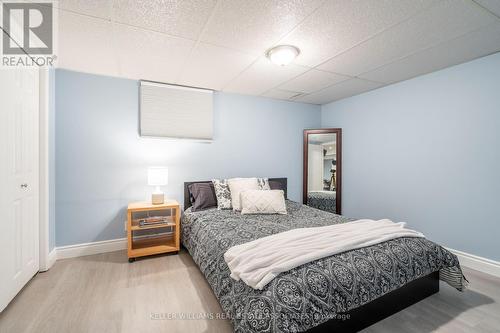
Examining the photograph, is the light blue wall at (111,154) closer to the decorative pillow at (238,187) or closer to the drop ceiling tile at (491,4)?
the decorative pillow at (238,187)

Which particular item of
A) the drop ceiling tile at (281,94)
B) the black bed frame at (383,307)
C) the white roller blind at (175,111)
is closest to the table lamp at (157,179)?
the white roller blind at (175,111)

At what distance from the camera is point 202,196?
3.05 metres

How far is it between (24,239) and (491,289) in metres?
4.27

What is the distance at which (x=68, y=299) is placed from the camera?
188 cm

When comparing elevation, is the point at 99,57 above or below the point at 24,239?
above

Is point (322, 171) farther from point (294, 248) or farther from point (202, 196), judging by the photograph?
point (294, 248)

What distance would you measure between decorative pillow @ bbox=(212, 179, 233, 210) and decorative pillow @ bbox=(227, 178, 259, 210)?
0.06m

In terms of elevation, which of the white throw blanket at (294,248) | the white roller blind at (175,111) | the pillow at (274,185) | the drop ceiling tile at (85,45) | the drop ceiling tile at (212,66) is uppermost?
the drop ceiling tile at (212,66)

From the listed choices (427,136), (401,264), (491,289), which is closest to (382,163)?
(427,136)

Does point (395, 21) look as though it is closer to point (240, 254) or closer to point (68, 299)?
point (240, 254)

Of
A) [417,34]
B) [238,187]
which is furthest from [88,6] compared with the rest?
[417,34]

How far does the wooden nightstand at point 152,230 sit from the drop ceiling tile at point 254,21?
6.47ft

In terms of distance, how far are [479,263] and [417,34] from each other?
2455mm

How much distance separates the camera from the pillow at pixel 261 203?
2.81 m
